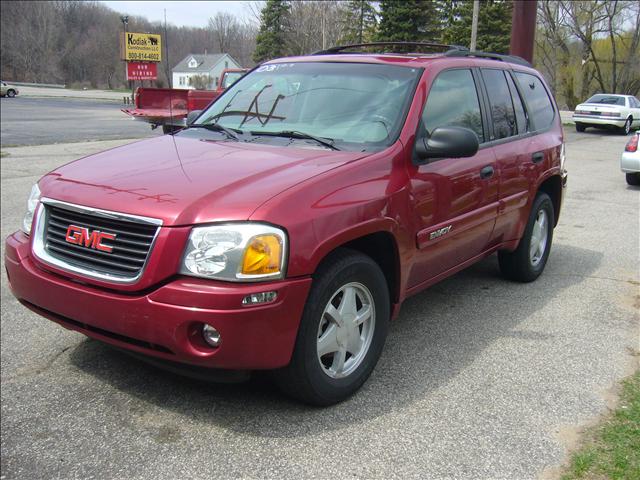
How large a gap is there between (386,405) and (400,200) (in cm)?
109

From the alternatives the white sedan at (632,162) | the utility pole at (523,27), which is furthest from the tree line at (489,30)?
the white sedan at (632,162)

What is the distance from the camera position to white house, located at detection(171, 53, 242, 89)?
82250 millimetres

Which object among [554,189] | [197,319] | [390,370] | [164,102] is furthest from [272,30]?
[197,319]

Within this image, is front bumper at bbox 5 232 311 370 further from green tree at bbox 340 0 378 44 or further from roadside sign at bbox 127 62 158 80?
green tree at bbox 340 0 378 44

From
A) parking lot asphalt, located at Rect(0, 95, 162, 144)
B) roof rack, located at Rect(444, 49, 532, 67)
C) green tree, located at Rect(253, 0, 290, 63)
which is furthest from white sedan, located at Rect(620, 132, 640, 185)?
green tree, located at Rect(253, 0, 290, 63)

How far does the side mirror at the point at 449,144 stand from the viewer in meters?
3.44

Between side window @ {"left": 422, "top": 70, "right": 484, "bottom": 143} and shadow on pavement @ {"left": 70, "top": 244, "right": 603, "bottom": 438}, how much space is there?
51.3 inches

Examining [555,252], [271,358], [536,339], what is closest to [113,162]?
[271,358]

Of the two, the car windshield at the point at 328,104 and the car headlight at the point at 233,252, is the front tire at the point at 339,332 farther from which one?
the car windshield at the point at 328,104

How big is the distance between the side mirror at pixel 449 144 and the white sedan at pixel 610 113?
2431 cm

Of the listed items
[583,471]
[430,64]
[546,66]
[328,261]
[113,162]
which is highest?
[546,66]

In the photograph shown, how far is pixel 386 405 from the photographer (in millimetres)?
3197

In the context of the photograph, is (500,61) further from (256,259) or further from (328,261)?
(256,259)

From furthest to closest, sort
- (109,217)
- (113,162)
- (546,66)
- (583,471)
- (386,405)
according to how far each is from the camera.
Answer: (546,66), (113,162), (386,405), (109,217), (583,471)
